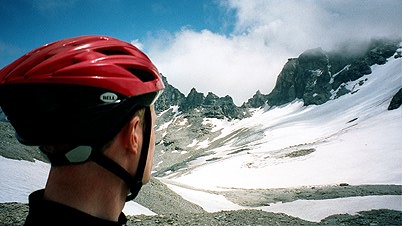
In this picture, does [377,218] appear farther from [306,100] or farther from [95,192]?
[306,100]

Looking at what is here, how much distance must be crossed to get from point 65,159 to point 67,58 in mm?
807

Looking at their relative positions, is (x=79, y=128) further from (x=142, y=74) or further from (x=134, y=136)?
(x=142, y=74)

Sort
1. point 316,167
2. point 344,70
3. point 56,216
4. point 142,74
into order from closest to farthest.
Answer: point 56,216 < point 142,74 < point 316,167 < point 344,70

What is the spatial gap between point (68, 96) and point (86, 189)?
28.2 inches

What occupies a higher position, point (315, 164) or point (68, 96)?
point (68, 96)

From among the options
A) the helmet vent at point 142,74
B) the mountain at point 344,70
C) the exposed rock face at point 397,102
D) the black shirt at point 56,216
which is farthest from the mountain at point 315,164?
the black shirt at point 56,216

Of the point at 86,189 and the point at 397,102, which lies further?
the point at 397,102

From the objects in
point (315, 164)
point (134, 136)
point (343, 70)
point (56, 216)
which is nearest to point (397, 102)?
point (315, 164)

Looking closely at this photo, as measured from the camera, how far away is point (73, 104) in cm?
215

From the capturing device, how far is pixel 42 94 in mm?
2141

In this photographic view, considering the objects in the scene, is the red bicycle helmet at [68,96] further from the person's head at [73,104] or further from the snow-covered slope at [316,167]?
the snow-covered slope at [316,167]

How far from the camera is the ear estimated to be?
2.27 meters

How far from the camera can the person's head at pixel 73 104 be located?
2.12 m

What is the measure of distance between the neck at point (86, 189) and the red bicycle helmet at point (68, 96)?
0.22m
